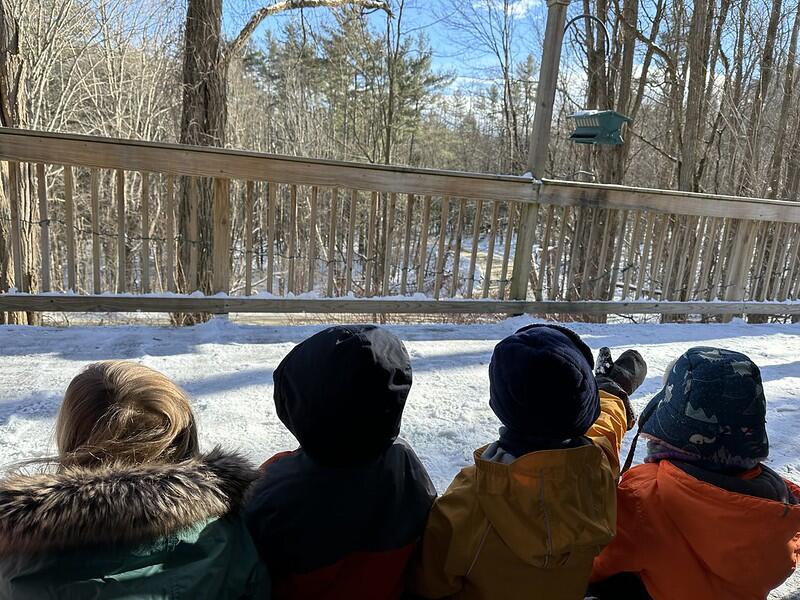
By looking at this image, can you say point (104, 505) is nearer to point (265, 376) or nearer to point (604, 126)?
point (265, 376)

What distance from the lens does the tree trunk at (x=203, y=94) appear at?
16.7ft

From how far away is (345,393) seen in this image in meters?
1.09

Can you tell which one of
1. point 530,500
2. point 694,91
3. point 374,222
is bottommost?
point 530,500

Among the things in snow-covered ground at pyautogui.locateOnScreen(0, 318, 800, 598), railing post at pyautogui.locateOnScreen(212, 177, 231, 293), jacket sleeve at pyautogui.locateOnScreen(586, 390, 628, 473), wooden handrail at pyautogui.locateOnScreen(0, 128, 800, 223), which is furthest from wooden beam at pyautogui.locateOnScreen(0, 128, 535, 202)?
jacket sleeve at pyautogui.locateOnScreen(586, 390, 628, 473)

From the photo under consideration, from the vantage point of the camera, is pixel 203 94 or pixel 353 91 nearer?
pixel 203 94

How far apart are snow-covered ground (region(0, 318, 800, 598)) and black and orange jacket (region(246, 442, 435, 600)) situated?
3.24 ft

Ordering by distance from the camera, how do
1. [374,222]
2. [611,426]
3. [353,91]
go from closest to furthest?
[611,426]
[374,222]
[353,91]

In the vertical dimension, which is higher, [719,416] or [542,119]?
[542,119]

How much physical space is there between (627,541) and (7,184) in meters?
5.23

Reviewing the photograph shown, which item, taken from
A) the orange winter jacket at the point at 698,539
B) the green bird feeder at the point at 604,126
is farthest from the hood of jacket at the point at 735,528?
the green bird feeder at the point at 604,126

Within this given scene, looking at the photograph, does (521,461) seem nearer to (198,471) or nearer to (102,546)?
(198,471)

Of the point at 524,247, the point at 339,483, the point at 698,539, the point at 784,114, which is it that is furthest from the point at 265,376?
the point at 784,114

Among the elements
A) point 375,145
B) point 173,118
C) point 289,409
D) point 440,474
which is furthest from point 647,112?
point 289,409

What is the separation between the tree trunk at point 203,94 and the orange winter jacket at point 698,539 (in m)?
4.38
